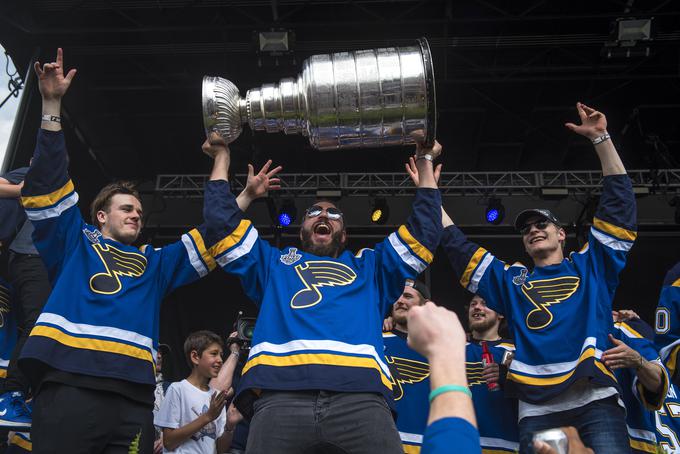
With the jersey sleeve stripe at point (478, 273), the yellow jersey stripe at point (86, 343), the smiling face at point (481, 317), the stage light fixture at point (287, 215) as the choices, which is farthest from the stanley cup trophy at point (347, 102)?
the stage light fixture at point (287, 215)

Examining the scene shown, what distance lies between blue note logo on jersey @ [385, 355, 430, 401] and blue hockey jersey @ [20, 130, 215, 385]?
1.37m

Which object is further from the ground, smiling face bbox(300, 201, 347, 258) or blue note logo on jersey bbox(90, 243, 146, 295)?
smiling face bbox(300, 201, 347, 258)

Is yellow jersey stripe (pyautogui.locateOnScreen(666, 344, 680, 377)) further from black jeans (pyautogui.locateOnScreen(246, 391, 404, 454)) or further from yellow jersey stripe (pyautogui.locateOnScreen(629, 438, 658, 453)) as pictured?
black jeans (pyautogui.locateOnScreen(246, 391, 404, 454))

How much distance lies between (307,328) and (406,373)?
1.43 meters

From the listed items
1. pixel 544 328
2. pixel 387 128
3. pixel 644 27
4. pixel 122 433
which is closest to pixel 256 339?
pixel 122 433

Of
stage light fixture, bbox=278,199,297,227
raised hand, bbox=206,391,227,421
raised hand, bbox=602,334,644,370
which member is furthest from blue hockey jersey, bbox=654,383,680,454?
stage light fixture, bbox=278,199,297,227

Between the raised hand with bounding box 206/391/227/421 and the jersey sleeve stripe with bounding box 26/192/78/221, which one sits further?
the raised hand with bounding box 206/391/227/421

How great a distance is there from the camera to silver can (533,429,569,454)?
1.17m

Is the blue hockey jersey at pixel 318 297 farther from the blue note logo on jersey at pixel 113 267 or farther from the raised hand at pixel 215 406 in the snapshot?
the raised hand at pixel 215 406

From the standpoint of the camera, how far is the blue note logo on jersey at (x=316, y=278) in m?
2.99

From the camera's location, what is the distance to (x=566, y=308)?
3453mm

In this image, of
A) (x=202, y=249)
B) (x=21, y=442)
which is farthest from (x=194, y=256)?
(x=21, y=442)

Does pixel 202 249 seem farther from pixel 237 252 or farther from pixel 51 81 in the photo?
pixel 51 81

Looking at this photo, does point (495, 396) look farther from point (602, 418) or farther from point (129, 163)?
point (129, 163)
